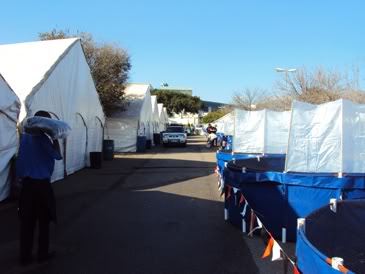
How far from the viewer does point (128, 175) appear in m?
17.4

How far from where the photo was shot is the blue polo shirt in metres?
6.21

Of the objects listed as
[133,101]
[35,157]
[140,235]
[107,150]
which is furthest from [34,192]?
[133,101]

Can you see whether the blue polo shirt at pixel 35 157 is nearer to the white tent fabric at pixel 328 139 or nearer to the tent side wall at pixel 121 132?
the white tent fabric at pixel 328 139

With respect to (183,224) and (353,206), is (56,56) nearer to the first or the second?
(183,224)

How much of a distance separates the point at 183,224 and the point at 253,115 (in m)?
7.06

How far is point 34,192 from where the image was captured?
6.21 metres

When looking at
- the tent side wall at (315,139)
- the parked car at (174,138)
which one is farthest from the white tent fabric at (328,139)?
the parked car at (174,138)

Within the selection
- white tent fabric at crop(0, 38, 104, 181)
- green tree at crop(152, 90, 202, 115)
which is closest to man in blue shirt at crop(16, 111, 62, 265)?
white tent fabric at crop(0, 38, 104, 181)

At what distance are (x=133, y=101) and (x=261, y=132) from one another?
23.0 m

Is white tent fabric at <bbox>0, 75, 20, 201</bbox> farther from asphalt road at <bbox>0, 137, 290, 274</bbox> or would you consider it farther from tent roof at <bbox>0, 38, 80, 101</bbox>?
tent roof at <bbox>0, 38, 80, 101</bbox>

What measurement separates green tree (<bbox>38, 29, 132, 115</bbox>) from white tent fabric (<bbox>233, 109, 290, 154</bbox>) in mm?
18167

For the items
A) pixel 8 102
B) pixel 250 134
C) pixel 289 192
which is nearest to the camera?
pixel 289 192

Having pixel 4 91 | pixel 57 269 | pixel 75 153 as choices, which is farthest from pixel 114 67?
pixel 57 269

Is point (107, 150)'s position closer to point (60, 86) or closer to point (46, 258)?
point (60, 86)
